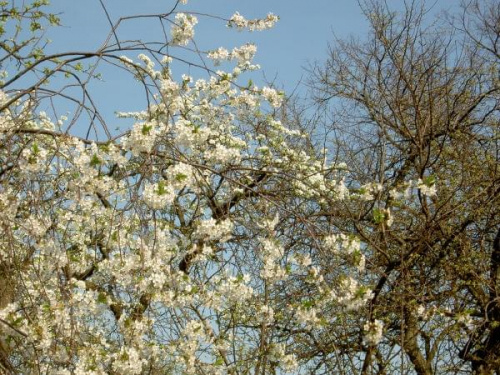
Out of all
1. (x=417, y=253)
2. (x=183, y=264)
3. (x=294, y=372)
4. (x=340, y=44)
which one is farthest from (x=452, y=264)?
(x=340, y=44)

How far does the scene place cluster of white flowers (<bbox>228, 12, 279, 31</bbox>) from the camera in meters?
4.72

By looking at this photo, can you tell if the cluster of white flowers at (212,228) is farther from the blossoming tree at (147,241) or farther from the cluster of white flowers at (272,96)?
the cluster of white flowers at (272,96)

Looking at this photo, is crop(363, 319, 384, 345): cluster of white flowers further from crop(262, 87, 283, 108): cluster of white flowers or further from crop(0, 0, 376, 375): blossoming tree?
crop(262, 87, 283, 108): cluster of white flowers

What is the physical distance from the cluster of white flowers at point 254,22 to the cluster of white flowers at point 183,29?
564mm

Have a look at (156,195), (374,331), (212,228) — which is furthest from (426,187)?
(156,195)

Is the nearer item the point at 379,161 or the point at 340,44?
the point at 379,161

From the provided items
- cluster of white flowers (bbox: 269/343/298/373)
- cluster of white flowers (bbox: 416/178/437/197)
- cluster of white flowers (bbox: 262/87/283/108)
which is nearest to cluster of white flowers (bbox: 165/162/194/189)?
cluster of white flowers (bbox: 416/178/437/197)

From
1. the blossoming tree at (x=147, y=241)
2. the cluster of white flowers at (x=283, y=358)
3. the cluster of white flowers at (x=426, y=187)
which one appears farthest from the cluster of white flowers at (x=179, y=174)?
the cluster of white flowers at (x=283, y=358)

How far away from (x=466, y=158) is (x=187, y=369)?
420 cm

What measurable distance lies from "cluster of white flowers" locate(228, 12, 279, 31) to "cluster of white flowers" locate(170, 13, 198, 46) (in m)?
0.56

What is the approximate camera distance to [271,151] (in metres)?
7.32

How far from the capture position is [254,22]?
480 cm

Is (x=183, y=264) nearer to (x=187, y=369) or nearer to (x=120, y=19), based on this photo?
(x=187, y=369)

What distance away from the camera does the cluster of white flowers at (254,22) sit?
4723 mm
